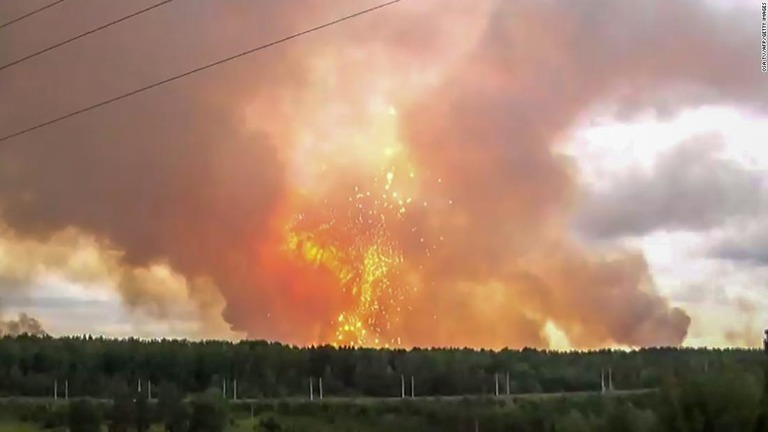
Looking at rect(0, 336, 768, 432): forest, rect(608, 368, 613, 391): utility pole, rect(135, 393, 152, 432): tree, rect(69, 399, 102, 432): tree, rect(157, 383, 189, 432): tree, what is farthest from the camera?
rect(608, 368, 613, 391): utility pole

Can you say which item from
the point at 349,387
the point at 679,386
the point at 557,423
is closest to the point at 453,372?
the point at 349,387

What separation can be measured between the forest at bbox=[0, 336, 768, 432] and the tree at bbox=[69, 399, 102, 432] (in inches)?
5.4

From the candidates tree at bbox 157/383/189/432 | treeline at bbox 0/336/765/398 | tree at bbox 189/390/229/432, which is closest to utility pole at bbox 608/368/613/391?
treeline at bbox 0/336/765/398

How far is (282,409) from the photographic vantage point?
82.0 metres

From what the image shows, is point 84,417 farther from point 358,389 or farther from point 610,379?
point 610,379

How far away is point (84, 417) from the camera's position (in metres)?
71.2

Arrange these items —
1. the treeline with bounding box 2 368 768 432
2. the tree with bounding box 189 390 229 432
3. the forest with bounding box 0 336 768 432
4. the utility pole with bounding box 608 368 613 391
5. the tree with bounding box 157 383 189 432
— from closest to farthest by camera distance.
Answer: the forest with bounding box 0 336 768 432, the treeline with bounding box 2 368 768 432, the tree with bounding box 189 390 229 432, the tree with bounding box 157 383 189 432, the utility pole with bounding box 608 368 613 391

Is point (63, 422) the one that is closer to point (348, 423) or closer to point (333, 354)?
point (348, 423)

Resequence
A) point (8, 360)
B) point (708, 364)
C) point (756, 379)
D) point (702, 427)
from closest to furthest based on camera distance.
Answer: point (756, 379), point (702, 427), point (708, 364), point (8, 360)

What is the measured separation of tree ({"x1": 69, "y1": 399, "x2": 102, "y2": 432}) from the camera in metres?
69.9

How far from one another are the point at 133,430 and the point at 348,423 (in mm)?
13966

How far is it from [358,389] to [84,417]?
26060mm

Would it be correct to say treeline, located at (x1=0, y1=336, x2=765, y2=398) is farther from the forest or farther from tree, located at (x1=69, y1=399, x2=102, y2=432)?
tree, located at (x1=69, y1=399, x2=102, y2=432)

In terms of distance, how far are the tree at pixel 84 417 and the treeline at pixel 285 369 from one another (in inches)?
484
